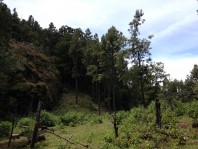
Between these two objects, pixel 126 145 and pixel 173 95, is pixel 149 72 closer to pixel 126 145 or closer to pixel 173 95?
pixel 173 95

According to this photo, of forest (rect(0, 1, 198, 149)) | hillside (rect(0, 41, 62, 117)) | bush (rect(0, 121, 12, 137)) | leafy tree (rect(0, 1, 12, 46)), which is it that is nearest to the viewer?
forest (rect(0, 1, 198, 149))

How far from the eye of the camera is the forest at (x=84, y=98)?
20859 millimetres

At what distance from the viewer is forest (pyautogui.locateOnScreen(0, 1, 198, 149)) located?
20859 millimetres

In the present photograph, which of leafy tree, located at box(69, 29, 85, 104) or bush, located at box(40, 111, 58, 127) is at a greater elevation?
leafy tree, located at box(69, 29, 85, 104)

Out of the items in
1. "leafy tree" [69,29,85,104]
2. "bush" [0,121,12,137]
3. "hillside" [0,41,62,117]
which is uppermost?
"leafy tree" [69,29,85,104]

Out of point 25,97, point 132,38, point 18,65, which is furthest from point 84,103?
point 18,65

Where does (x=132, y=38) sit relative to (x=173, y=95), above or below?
above

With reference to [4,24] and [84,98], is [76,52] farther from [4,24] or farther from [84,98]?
[4,24]

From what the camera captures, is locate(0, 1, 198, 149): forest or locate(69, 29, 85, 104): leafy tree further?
locate(69, 29, 85, 104): leafy tree

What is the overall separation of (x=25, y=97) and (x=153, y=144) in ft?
104

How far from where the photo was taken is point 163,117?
22797 mm

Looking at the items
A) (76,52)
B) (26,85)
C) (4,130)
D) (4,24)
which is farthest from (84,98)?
(4,24)

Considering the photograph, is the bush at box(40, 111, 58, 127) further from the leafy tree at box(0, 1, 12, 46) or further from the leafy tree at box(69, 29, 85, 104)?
the leafy tree at box(69, 29, 85, 104)

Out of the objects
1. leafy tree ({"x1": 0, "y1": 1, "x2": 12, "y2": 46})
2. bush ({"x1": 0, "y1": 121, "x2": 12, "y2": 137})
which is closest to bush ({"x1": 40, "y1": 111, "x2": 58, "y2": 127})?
bush ({"x1": 0, "y1": 121, "x2": 12, "y2": 137})
